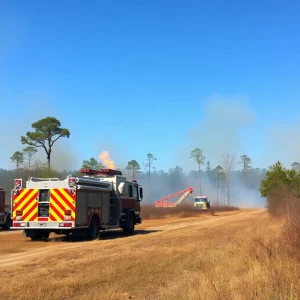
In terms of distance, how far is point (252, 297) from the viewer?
5.79 meters

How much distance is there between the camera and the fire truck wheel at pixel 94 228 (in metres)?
17.9

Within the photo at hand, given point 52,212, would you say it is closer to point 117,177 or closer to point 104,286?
point 117,177

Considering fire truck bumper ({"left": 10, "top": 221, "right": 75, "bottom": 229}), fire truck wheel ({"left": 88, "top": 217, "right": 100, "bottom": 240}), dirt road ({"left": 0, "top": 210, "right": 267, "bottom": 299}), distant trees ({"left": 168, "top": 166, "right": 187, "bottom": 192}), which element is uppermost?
distant trees ({"left": 168, "top": 166, "right": 187, "bottom": 192})

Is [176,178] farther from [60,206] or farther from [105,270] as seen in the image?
[105,270]

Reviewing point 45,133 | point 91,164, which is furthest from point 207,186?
point 45,133

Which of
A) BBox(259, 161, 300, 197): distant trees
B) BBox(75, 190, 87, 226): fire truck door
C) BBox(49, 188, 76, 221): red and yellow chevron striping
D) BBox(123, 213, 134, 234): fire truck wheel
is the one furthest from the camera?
BBox(259, 161, 300, 197): distant trees

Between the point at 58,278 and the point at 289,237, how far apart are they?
16.7 ft

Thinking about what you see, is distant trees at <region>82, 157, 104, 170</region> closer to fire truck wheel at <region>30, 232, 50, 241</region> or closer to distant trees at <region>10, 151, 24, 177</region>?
distant trees at <region>10, 151, 24, 177</region>

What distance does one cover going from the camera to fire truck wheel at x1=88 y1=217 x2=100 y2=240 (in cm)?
1786

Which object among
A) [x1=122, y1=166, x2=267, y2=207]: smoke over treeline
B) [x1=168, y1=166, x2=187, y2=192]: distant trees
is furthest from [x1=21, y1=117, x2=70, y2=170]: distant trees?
[x1=168, y1=166, x2=187, y2=192]: distant trees

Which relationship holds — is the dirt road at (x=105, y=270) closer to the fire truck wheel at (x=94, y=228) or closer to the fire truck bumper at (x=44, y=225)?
the fire truck bumper at (x=44, y=225)

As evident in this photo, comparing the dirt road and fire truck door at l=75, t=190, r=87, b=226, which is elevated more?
fire truck door at l=75, t=190, r=87, b=226

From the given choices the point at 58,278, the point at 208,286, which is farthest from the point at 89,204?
the point at 208,286

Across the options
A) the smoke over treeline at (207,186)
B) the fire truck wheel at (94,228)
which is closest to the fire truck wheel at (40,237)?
the fire truck wheel at (94,228)
